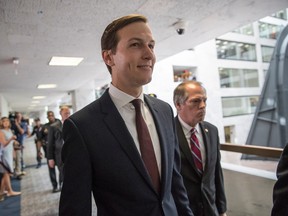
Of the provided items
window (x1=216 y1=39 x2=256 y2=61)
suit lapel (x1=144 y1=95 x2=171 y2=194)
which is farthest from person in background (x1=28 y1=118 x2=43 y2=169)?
window (x1=216 y1=39 x2=256 y2=61)

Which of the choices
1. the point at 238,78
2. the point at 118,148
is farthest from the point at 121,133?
the point at 238,78

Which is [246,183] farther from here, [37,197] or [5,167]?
[5,167]

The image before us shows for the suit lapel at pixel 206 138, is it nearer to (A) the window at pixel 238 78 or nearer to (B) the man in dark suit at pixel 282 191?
(B) the man in dark suit at pixel 282 191

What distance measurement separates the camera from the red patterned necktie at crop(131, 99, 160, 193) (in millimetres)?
963

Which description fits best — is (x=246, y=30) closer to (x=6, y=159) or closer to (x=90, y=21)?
(x=90, y=21)

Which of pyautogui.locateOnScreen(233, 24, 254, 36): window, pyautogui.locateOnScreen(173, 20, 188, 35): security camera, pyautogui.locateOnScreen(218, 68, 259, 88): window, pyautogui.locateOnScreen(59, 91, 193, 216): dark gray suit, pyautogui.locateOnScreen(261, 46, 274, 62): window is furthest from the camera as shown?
pyautogui.locateOnScreen(261, 46, 274, 62): window

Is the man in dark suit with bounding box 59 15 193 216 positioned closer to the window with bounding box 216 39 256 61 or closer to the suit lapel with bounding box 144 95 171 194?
the suit lapel with bounding box 144 95 171 194

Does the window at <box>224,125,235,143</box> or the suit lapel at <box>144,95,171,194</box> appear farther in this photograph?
the window at <box>224,125,235,143</box>

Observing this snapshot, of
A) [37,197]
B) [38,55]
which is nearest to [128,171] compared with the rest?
[38,55]

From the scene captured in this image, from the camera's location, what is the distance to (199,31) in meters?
3.46

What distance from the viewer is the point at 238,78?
55.8 ft

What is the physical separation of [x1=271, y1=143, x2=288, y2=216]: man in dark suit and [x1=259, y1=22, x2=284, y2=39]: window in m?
20.4

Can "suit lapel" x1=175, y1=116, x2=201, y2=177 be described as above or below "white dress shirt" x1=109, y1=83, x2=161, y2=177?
below

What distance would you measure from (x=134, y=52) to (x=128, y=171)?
1.67 ft
